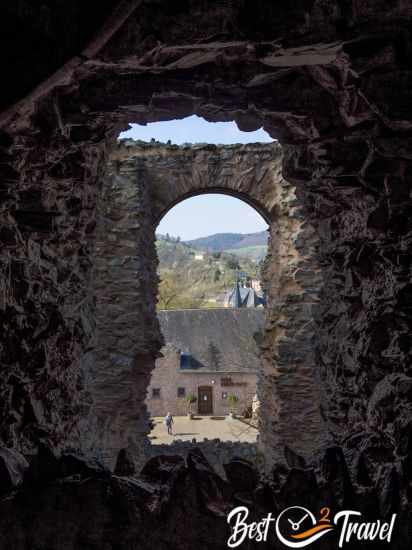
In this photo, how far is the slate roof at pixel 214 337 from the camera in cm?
2092

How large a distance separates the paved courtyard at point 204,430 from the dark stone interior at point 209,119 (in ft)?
44.9

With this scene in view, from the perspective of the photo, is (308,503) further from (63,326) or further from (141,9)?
(141,9)

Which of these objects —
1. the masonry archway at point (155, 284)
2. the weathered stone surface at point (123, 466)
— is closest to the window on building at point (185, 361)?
the masonry archway at point (155, 284)

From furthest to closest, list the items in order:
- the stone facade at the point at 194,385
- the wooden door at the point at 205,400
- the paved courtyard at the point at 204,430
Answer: the wooden door at the point at 205,400 → the stone facade at the point at 194,385 → the paved courtyard at the point at 204,430

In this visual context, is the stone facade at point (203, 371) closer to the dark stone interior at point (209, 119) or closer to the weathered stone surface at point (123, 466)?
the dark stone interior at point (209, 119)

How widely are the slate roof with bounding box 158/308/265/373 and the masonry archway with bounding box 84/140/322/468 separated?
42.7 feet

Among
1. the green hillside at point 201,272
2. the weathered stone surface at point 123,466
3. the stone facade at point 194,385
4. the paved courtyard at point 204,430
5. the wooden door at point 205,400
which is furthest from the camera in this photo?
the green hillside at point 201,272

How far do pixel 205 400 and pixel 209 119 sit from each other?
19.8m

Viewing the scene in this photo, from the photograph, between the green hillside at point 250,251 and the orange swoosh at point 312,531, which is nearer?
the orange swoosh at point 312,531

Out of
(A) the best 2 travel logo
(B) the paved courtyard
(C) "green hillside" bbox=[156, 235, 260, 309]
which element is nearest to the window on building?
(B) the paved courtyard

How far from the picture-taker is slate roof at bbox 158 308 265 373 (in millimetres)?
20922

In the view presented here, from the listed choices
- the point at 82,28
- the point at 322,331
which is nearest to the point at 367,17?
the point at 82,28

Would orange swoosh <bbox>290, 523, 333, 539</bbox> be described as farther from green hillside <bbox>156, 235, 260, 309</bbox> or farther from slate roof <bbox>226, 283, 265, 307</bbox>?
green hillside <bbox>156, 235, 260, 309</bbox>

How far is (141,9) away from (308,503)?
4.69 feet
